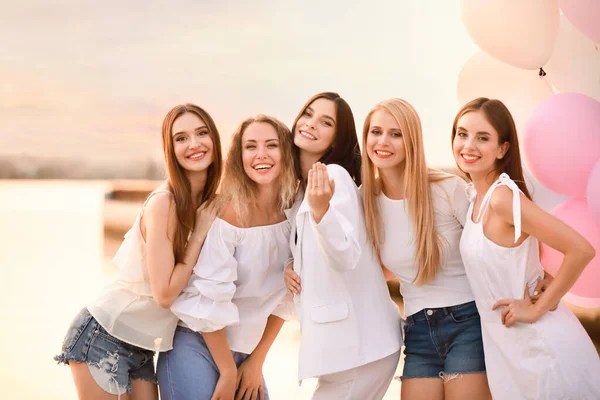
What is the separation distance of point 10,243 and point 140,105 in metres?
2.40

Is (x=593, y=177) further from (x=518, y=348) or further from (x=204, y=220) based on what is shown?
(x=204, y=220)

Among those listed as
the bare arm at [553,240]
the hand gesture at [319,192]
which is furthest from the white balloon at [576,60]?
the hand gesture at [319,192]

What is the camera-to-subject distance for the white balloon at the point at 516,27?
2.54 meters

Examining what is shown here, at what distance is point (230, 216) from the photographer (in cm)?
228

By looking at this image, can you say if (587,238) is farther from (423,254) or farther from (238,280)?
(238,280)

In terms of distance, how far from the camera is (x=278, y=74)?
7262mm

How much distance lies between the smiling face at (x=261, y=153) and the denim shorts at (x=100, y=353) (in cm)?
76

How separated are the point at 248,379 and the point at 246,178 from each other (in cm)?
75

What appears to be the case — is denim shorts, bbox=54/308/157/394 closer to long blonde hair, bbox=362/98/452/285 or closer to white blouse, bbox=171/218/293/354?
white blouse, bbox=171/218/293/354

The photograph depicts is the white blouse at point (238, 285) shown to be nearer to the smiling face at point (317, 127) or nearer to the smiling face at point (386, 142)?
the smiling face at point (317, 127)

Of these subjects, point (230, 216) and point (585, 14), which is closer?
point (230, 216)

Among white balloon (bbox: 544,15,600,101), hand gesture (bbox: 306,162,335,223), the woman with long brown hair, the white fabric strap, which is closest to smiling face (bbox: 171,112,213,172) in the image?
the woman with long brown hair

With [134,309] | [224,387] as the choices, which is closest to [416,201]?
[224,387]

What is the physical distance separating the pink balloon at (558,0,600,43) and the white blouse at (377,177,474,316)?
832 mm
